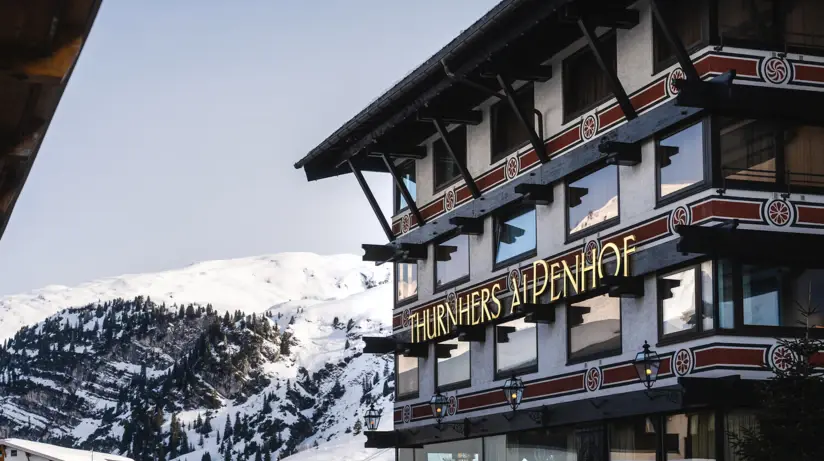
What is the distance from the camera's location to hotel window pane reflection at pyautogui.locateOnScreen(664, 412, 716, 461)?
22.7 metres

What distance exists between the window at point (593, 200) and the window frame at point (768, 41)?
3734 mm

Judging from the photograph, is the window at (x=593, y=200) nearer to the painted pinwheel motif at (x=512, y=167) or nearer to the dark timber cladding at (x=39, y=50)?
the painted pinwheel motif at (x=512, y=167)

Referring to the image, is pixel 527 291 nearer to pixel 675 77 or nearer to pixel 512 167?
pixel 512 167

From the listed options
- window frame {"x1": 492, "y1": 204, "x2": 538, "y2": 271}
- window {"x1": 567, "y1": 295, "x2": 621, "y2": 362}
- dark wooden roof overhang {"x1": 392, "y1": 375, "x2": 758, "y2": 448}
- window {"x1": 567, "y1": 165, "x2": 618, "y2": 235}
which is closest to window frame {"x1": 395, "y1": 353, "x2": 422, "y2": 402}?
dark wooden roof overhang {"x1": 392, "y1": 375, "x2": 758, "y2": 448}

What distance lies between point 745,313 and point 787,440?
3061mm

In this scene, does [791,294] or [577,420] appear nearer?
[791,294]

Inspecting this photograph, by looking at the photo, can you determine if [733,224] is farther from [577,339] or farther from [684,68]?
[577,339]

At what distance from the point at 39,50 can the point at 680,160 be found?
56.8 ft

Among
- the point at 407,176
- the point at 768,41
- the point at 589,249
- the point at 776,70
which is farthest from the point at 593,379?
the point at 407,176

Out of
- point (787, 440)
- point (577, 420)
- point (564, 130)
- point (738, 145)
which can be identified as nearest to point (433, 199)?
point (564, 130)

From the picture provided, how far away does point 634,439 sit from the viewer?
82.4 ft

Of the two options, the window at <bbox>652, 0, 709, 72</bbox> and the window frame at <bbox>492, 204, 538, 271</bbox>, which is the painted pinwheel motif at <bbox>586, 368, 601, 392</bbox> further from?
the window at <bbox>652, 0, 709, 72</bbox>

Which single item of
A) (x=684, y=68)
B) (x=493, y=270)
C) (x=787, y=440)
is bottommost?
(x=787, y=440)

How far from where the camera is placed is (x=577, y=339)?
27.3m
